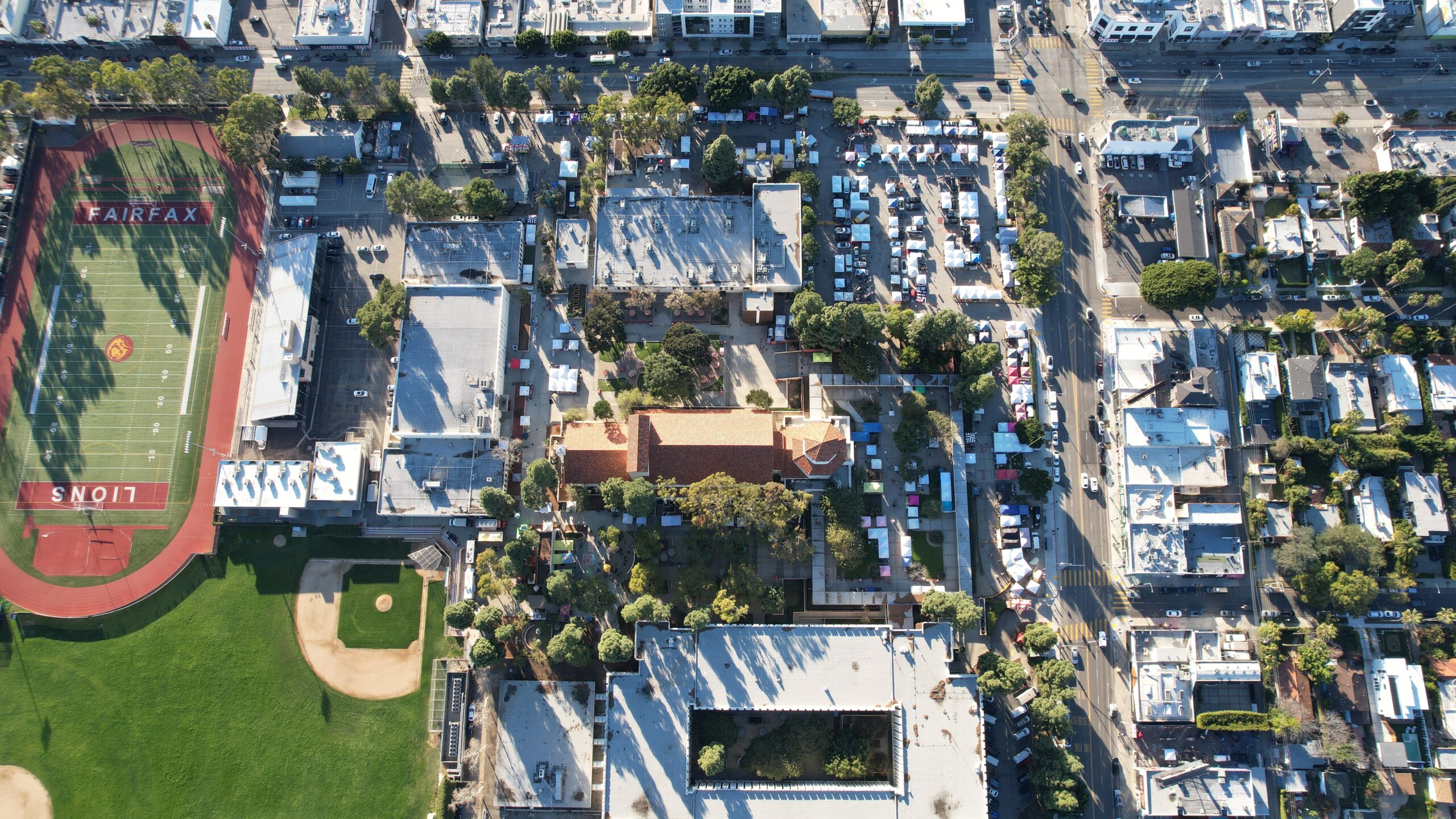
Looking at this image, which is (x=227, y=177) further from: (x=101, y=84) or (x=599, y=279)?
(x=599, y=279)

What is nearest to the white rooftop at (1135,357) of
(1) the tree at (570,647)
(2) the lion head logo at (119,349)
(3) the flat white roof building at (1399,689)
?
(3) the flat white roof building at (1399,689)

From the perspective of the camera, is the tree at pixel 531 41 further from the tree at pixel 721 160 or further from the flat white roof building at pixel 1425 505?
the flat white roof building at pixel 1425 505

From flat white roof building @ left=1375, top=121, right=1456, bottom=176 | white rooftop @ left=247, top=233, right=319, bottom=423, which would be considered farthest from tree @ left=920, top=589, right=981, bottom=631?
flat white roof building @ left=1375, top=121, right=1456, bottom=176

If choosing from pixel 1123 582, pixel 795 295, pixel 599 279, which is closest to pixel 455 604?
pixel 599 279

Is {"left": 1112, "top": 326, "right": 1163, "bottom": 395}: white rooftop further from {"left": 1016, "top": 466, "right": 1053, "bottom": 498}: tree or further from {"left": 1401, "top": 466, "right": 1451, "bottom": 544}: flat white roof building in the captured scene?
{"left": 1401, "top": 466, "right": 1451, "bottom": 544}: flat white roof building

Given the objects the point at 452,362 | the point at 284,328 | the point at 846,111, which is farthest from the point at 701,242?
the point at 284,328

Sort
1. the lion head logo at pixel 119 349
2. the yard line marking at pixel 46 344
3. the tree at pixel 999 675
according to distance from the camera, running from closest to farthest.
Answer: the tree at pixel 999 675 → the yard line marking at pixel 46 344 → the lion head logo at pixel 119 349
